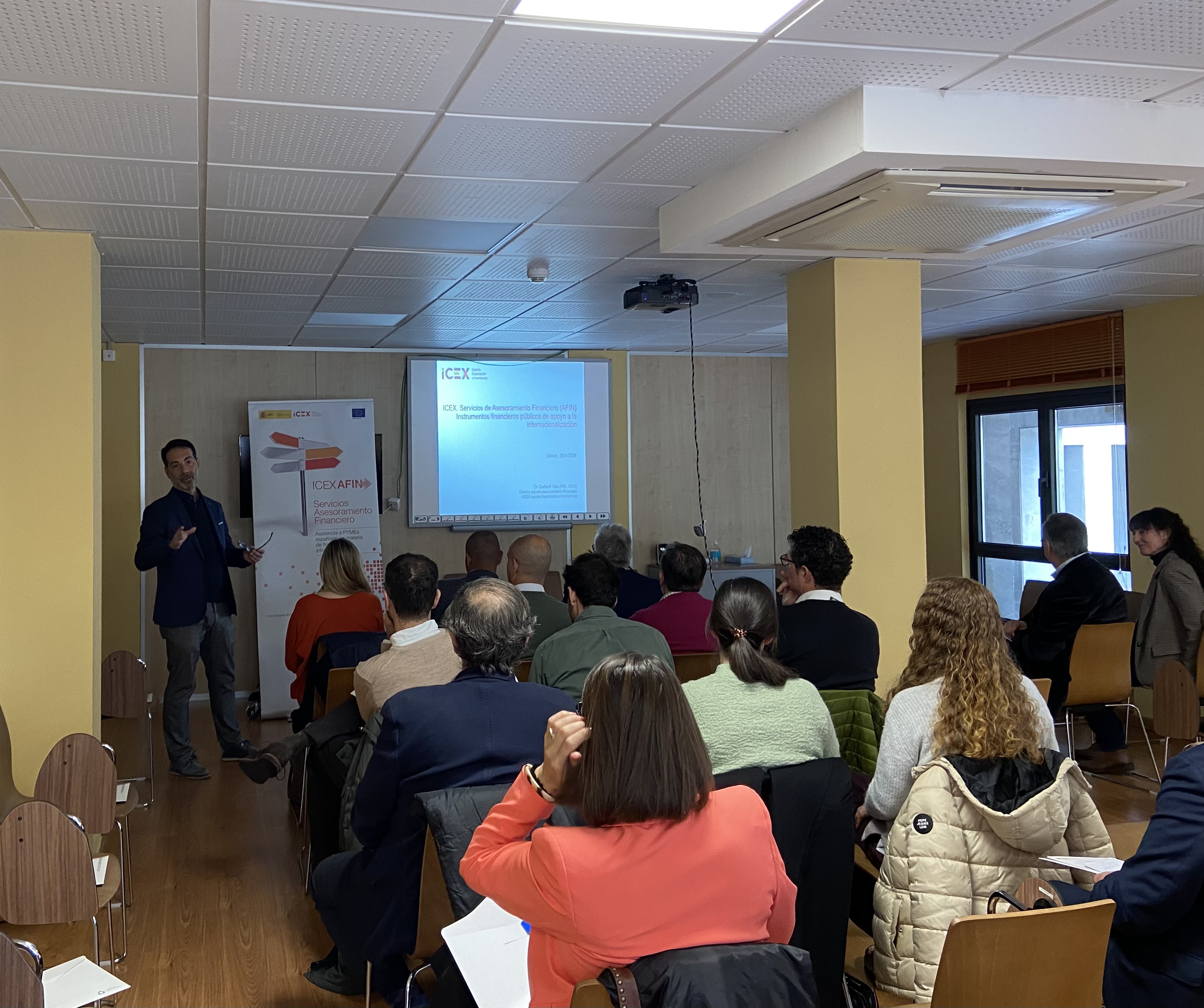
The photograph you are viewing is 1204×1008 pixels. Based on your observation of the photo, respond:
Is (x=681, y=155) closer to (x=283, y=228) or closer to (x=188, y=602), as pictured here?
(x=283, y=228)

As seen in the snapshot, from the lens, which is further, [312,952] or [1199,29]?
[312,952]

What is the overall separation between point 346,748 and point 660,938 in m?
1.86

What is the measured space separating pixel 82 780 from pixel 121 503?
4622 mm

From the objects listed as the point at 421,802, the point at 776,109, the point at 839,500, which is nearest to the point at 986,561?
the point at 839,500

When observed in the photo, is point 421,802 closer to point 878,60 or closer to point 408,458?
point 878,60

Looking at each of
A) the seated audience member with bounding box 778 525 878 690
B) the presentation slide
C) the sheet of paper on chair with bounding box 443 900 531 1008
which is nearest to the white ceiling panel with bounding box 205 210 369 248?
the seated audience member with bounding box 778 525 878 690

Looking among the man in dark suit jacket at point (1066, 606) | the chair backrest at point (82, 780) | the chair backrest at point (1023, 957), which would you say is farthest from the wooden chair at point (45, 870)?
the man in dark suit jacket at point (1066, 606)

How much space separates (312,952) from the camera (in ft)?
11.5

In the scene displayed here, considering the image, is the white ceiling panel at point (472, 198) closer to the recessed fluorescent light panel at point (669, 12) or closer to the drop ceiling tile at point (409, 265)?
the drop ceiling tile at point (409, 265)

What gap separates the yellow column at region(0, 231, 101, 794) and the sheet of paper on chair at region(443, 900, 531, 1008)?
2576 mm

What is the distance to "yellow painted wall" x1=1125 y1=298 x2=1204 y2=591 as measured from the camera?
660 cm

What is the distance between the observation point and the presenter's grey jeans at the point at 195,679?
569 centimetres

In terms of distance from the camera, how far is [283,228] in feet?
14.1

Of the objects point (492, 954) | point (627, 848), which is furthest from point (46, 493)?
point (627, 848)
